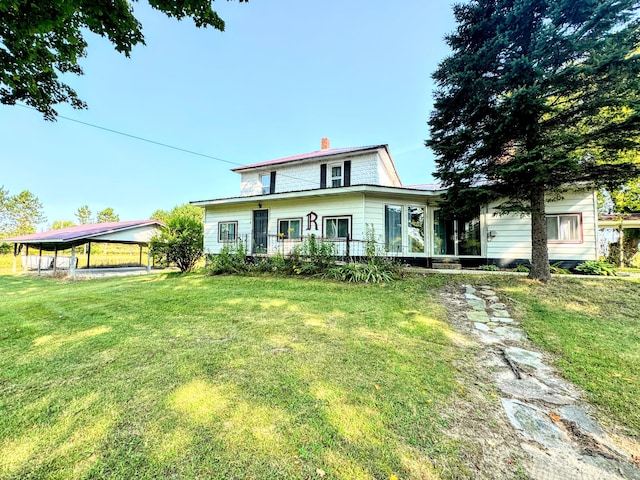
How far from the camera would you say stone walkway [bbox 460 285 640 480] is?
1.71 metres

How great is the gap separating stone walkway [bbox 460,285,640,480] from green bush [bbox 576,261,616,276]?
7556 millimetres

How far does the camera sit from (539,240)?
7125mm

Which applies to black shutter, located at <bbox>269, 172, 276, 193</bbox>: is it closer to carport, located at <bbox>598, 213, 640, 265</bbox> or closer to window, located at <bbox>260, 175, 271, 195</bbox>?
window, located at <bbox>260, 175, 271, 195</bbox>

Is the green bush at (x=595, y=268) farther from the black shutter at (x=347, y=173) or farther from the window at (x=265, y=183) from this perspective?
the window at (x=265, y=183)

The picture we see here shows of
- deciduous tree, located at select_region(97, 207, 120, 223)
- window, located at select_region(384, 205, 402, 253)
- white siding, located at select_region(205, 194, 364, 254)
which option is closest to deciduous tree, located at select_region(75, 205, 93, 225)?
deciduous tree, located at select_region(97, 207, 120, 223)

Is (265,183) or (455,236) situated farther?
(265,183)

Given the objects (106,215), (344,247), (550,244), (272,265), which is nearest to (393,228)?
(344,247)

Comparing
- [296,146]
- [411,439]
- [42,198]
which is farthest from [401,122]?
[42,198]

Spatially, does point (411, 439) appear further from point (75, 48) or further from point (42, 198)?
point (42, 198)

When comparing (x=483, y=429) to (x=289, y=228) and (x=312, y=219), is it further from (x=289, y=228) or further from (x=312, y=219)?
(x=289, y=228)

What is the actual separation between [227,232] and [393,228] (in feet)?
26.9

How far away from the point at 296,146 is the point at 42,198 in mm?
37375

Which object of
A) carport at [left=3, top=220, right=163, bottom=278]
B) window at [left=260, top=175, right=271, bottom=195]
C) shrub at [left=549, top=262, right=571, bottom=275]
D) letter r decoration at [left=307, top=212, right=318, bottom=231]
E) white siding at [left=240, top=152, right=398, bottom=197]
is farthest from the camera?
window at [left=260, top=175, right=271, bottom=195]

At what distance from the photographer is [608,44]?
571cm
